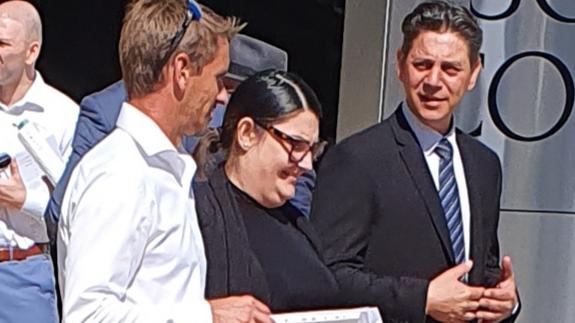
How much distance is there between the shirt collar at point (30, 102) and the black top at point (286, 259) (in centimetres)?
115

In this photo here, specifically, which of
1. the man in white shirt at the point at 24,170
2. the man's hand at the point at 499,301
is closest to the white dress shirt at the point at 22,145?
the man in white shirt at the point at 24,170

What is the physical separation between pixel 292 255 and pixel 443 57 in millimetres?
617

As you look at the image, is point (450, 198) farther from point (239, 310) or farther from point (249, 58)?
point (249, 58)

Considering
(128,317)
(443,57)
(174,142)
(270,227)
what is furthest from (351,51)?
(128,317)

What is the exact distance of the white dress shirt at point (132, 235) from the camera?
6.12 feet

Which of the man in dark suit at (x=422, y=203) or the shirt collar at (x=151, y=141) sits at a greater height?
the shirt collar at (x=151, y=141)

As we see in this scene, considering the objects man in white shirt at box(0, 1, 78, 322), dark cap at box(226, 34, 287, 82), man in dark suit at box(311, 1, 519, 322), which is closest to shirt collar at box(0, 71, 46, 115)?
man in white shirt at box(0, 1, 78, 322)

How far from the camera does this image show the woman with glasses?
2.28 m

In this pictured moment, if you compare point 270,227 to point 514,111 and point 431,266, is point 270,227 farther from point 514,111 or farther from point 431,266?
point 514,111

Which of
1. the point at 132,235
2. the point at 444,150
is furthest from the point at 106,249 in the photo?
the point at 444,150

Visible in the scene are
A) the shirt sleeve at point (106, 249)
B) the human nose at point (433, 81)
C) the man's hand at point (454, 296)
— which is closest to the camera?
the shirt sleeve at point (106, 249)

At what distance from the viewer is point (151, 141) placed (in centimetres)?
200

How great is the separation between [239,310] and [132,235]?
0.28 meters

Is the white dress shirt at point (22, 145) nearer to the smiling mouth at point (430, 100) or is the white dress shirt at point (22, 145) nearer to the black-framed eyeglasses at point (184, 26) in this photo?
the smiling mouth at point (430, 100)
